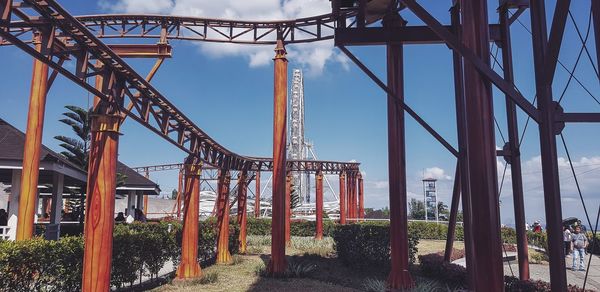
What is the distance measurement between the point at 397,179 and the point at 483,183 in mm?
5654

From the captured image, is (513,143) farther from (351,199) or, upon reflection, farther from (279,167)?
(351,199)

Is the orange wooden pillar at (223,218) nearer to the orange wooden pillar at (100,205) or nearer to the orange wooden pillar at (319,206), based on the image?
the orange wooden pillar at (100,205)

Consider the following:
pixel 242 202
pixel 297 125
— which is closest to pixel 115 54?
pixel 242 202

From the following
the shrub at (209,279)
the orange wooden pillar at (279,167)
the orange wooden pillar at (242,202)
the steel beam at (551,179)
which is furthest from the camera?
the orange wooden pillar at (242,202)

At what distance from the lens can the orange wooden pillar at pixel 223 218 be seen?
16.2m

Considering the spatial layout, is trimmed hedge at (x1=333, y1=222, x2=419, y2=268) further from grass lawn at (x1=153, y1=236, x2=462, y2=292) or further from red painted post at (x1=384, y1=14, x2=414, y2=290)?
red painted post at (x1=384, y1=14, x2=414, y2=290)

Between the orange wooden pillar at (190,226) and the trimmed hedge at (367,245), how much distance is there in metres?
4.46

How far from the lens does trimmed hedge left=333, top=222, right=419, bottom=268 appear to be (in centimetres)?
1355

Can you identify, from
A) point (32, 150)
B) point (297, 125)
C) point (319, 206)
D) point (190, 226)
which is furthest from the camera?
point (297, 125)

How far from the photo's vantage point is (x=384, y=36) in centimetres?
706

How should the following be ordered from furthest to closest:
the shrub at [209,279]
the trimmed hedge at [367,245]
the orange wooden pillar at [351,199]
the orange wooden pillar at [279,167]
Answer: the orange wooden pillar at [351,199] < the trimmed hedge at [367,245] < the orange wooden pillar at [279,167] < the shrub at [209,279]

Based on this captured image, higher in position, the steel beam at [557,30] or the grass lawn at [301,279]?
the steel beam at [557,30]

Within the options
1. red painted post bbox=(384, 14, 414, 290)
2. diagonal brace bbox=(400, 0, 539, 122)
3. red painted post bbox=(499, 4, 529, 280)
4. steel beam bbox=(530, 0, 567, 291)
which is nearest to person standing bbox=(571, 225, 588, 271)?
red painted post bbox=(384, 14, 414, 290)

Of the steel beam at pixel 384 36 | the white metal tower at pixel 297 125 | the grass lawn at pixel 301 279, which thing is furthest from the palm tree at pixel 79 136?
the white metal tower at pixel 297 125
